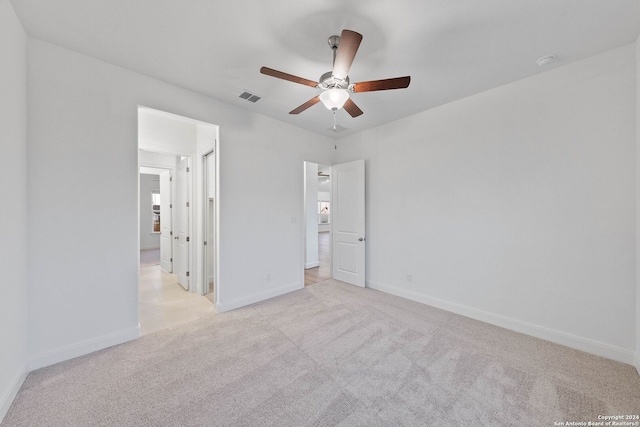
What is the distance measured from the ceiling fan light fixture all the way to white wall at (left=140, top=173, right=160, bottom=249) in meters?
9.12

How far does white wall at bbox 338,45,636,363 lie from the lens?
224cm

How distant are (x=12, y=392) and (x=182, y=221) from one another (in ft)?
9.69

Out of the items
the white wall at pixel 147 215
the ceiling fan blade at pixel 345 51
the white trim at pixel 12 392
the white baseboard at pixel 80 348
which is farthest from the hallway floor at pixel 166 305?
the white wall at pixel 147 215

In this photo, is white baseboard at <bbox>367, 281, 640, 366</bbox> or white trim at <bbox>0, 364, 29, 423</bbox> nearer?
white trim at <bbox>0, 364, 29, 423</bbox>

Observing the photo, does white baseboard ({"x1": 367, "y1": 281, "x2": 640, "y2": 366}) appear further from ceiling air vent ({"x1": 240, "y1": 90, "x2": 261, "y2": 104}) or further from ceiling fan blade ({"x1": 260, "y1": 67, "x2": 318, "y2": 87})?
ceiling air vent ({"x1": 240, "y1": 90, "x2": 261, "y2": 104})

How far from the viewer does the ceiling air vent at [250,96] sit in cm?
304

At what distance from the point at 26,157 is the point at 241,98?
212cm

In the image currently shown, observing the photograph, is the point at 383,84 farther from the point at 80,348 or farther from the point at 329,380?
the point at 80,348

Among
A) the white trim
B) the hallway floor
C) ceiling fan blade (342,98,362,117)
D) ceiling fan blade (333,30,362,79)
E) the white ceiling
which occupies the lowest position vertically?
the hallway floor

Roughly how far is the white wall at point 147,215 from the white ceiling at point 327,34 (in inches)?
299

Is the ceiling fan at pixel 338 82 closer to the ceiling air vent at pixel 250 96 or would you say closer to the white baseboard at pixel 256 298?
the ceiling air vent at pixel 250 96

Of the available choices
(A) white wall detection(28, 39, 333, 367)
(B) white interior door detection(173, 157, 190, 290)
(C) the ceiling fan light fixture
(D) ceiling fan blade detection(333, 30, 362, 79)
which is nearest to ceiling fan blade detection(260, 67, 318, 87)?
(C) the ceiling fan light fixture

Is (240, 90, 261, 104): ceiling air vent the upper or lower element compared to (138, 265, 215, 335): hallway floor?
upper

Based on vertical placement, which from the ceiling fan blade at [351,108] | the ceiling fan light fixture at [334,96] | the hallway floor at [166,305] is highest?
the ceiling fan blade at [351,108]
